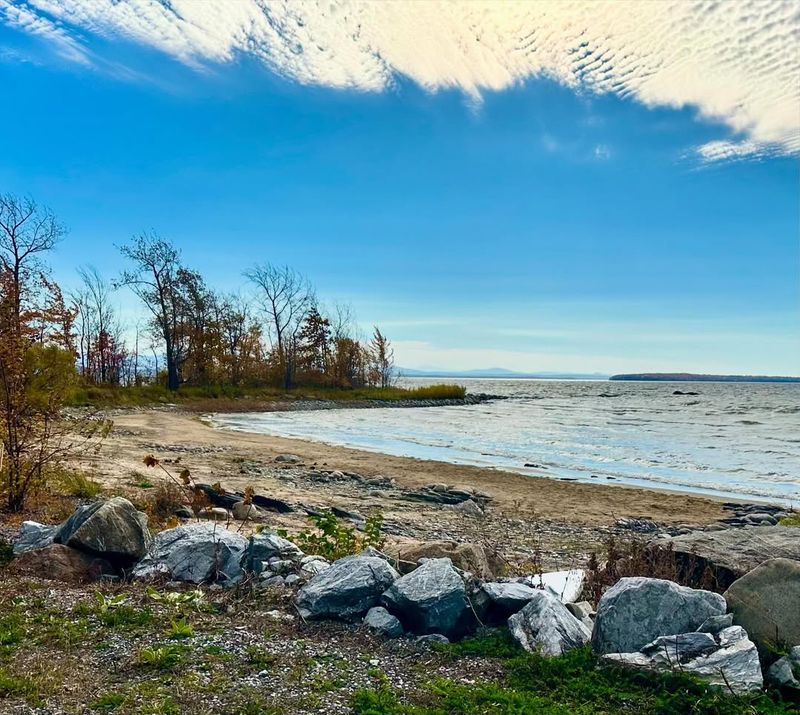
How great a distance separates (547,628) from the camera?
4.78 m

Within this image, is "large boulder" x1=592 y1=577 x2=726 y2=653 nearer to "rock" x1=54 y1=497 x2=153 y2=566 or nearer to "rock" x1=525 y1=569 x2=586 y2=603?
"rock" x1=525 y1=569 x2=586 y2=603

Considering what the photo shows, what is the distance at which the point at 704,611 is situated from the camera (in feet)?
15.4

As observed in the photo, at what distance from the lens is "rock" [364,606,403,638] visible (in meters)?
5.08

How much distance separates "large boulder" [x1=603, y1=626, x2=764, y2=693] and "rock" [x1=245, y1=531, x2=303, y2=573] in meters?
3.38

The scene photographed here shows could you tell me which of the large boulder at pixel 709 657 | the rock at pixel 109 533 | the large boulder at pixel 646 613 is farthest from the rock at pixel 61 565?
Result: the large boulder at pixel 709 657

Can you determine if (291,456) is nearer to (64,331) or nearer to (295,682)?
(64,331)

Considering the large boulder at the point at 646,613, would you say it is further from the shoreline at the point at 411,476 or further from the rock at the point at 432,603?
the shoreline at the point at 411,476

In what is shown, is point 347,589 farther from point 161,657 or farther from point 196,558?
point 196,558

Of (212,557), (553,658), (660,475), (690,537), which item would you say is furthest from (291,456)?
(553,658)

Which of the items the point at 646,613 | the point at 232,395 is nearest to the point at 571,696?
the point at 646,613

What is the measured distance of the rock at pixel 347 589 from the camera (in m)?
5.33

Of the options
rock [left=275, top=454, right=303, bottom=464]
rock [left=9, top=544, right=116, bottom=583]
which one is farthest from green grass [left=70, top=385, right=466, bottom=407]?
rock [left=9, top=544, right=116, bottom=583]

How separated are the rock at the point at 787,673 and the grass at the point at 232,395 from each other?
29.2m

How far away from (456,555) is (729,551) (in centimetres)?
265
